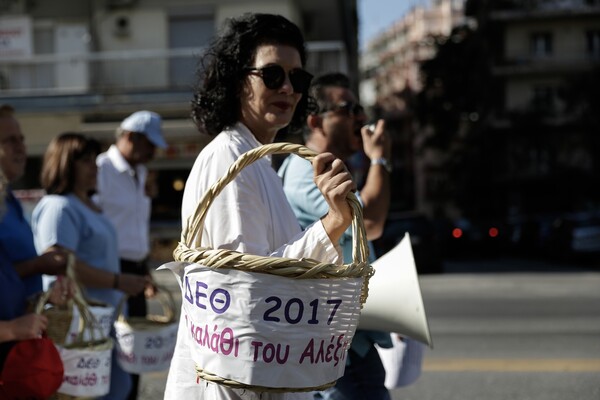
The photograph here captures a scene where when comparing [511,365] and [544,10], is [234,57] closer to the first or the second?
[511,365]

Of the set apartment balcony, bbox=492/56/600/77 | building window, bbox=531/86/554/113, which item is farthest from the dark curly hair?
apartment balcony, bbox=492/56/600/77

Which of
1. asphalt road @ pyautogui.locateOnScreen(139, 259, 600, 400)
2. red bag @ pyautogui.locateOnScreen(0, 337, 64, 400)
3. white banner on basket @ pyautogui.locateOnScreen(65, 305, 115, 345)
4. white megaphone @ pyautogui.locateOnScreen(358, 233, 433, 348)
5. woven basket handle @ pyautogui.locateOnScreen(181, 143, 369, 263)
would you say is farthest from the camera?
asphalt road @ pyautogui.locateOnScreen(139, 259, 600, 400)

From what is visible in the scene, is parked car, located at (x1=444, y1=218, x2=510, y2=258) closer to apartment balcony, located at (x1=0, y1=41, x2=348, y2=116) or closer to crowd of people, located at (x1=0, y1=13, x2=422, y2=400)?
apartment balcony, located at (x1=0, y1=41, x2=348, y2=116)

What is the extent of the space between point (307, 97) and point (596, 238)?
22256 millimetres

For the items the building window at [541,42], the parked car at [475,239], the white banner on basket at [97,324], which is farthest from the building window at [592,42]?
the white banner on basket at [97,324]

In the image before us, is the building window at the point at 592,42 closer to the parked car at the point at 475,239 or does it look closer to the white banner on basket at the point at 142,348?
the parked car at the point at 475,239

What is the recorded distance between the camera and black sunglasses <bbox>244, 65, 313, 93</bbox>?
8.35 ft

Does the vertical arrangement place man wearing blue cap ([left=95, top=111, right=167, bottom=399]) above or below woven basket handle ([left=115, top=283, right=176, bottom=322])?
above

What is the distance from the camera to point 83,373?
3721mm

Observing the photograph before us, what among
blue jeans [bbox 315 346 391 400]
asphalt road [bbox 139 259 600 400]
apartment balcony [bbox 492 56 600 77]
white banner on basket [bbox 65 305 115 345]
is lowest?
asphalt road [bbox 139 259 600 400]

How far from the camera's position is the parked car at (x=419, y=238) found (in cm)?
1978

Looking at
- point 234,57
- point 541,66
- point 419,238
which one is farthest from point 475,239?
point 234,57

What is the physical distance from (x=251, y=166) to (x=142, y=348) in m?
2.64

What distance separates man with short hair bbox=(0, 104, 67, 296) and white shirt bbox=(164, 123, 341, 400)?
4.91ft
